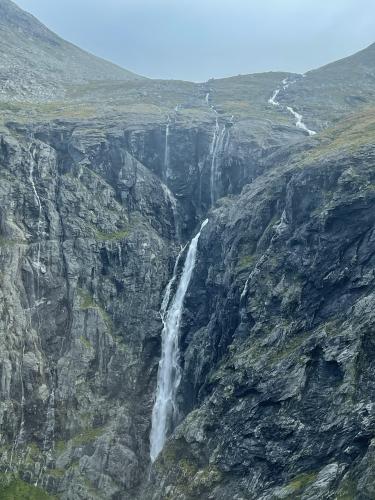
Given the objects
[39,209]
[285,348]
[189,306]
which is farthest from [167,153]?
[285,348]

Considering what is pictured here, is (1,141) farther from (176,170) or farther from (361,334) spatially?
(361,334)

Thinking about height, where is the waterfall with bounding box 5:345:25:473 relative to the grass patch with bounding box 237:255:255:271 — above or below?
below

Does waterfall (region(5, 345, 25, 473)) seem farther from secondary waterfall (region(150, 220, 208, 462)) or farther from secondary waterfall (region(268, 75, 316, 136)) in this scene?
secondary waterfall (region(268, 75, 316, 136))

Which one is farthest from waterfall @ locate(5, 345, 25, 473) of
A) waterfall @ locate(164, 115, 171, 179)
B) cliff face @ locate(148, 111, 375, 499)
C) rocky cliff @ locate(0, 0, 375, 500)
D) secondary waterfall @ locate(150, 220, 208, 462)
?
waterfall @ locate(164, 115, 171, 179)

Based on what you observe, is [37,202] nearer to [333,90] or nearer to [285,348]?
[285,348]

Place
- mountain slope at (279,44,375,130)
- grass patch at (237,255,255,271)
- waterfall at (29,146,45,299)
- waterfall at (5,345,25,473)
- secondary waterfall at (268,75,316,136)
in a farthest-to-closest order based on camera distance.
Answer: mountain slope at (279,44,375,130)
secondary waterfall at (268,75,316,136)
waterfall at (29,146,45,299)
grass patch at (237,255,255,271)
waterfall at (5,345,25,473)

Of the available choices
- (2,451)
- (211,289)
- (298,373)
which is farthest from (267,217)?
(2,451)

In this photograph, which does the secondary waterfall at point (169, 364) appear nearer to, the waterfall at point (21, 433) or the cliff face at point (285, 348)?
the cliff face at point (285, 348)
